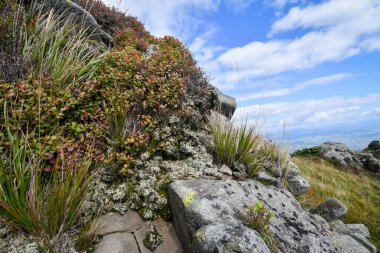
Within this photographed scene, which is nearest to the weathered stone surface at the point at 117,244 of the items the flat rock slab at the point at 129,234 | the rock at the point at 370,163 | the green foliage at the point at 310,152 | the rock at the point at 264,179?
the flat rock slab at the point at 129,234

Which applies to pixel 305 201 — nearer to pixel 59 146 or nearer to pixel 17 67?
pixel 59 146

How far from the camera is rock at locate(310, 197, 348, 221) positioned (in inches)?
277

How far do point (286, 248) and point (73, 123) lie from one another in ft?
12.7

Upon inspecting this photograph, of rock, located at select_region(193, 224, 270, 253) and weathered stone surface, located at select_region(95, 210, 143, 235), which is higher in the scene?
rock, located at select_region(193, 224, 270, 253)

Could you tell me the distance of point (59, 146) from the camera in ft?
11.5

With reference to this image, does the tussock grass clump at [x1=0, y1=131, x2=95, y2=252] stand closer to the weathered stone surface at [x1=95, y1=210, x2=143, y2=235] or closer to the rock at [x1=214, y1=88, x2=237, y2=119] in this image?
the weathered stone surface at [x1=95, y1=210, x2=143, y2=235]

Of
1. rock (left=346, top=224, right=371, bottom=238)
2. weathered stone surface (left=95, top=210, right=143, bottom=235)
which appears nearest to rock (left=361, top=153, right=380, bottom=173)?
rock (left=346, top=224, right=371, bottom=238)

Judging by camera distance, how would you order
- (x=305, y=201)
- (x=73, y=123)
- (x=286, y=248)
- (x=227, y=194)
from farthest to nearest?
(x=305, y=201)
(x=73, y=123)
(x=227, y=194)
(x=286, y=248)

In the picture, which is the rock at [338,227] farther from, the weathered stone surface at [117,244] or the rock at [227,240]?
the weathered stone surface at [117,244]

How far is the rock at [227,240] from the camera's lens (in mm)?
2625

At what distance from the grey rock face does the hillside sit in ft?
0.06

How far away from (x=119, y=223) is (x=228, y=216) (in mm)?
1601

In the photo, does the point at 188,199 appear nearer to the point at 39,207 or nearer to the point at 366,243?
the point at 39,207

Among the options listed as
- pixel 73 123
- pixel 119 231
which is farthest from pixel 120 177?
pixel 73 123
